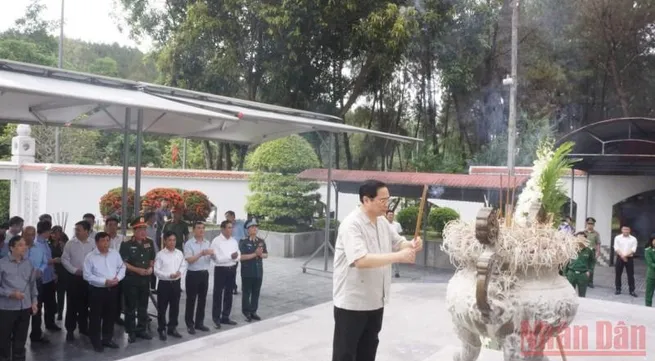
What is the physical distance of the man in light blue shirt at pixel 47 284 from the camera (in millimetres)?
5836

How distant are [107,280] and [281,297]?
315 cm

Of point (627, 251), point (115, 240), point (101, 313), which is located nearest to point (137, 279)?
point (101, 313)

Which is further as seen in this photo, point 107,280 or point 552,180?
point 107,280

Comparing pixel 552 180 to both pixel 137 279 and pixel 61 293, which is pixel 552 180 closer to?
pixel 137 279

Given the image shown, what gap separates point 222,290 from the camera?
645 centimetres

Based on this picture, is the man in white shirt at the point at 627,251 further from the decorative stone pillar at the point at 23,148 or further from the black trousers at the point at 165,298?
the decorative stone pillar at the point at 23,148

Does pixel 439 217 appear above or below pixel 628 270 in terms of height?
above

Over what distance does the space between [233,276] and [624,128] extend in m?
7.66

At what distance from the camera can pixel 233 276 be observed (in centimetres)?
643

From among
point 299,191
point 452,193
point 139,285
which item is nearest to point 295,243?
point 299,191

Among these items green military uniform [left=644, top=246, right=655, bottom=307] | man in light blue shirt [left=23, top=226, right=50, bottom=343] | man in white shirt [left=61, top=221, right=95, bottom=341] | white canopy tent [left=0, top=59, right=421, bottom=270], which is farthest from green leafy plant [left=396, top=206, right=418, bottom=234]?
man in light blue shirt [left=23, top=226, right=50, bottom=343]

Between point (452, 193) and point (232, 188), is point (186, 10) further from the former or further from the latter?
point (452, 193)

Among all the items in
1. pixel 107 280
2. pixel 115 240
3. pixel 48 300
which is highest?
pixel 115 240

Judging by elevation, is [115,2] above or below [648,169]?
A: above
